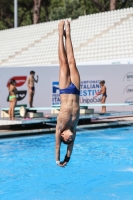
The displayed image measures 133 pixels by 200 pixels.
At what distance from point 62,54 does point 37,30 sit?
2595 cm

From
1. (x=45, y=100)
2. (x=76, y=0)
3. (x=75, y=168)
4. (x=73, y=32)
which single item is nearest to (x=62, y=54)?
(x=75, y=168)

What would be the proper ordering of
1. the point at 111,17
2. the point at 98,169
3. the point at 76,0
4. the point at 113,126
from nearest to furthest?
1. the point at 98,169
2. the point at 113,126
3. the point at 111,17
4. the point at 76,0

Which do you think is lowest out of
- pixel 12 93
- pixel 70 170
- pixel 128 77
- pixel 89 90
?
pixel 70 170

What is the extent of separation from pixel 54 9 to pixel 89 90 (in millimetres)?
24950

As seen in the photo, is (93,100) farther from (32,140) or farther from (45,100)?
(32,140)

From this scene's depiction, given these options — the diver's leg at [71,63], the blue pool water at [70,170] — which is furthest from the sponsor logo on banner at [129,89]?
the diver's leg at [71,63]

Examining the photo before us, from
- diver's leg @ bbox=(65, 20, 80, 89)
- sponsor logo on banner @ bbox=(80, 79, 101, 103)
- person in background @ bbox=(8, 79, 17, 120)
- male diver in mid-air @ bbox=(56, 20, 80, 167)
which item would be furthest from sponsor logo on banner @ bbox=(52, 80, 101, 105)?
male diver in mid-air @ bbox=(56, 20, 80, 167)

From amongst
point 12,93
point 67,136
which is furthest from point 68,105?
point 12,93

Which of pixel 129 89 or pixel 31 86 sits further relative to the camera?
pixel 129 89

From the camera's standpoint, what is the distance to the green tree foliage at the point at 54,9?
41.1 meters

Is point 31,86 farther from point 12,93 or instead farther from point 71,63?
point 71,63

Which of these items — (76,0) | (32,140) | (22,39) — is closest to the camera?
(32,140)

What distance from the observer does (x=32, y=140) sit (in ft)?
41.2

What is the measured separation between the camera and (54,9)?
41.3 meters
